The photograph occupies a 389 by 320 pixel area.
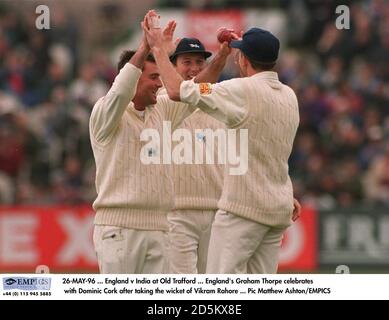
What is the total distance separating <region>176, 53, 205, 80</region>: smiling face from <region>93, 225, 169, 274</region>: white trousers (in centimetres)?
154

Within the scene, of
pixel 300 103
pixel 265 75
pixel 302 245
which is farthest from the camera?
pixel 300 103

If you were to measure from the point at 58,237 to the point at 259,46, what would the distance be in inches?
266

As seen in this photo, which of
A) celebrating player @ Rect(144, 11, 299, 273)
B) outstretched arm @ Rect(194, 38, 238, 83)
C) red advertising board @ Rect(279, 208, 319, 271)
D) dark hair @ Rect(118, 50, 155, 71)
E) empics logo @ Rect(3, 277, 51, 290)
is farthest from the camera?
red advertising board @ Rect(279, 208, 319, 271)

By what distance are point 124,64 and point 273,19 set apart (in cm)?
756

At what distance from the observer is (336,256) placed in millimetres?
13867

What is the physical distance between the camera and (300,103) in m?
14.4

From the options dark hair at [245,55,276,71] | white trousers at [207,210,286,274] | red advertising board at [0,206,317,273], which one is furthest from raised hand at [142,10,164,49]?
red advertising board at [0,206,317,273]

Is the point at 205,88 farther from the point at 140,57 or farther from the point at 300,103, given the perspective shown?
the point at 300,103

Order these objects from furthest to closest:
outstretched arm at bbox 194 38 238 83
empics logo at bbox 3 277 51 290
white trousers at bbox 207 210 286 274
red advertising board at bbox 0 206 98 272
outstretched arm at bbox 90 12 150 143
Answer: red advertising board at bbox 0 206 98 272 → outstretched arm at bbox 194 38 238 83 → empics logo at bbox 3 277 51 290 → white trousers at bbox 207 210 286 274 → outstretched arm at bbox 90 12 150 143

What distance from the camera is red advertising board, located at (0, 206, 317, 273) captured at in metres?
13.7

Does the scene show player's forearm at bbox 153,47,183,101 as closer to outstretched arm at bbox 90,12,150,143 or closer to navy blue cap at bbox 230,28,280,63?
outstretched arm at bbox 90,12,150,143

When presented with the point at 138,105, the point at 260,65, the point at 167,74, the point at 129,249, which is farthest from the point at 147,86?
the point at 129,249
